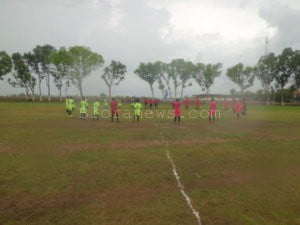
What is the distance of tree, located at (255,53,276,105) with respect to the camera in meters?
74.2

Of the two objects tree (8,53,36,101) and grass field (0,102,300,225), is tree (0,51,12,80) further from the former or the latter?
grass field (0,102,300,225)

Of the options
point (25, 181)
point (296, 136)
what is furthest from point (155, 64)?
point (25, 181)

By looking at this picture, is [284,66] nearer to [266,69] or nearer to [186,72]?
[266,69]

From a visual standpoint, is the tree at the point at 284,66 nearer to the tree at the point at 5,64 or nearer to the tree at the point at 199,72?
the tree at the point at 199,72

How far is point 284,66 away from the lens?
73.2 metres

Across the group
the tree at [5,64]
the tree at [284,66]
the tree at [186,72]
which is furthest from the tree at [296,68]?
the tree at [5,64]

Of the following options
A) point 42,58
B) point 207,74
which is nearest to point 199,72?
point 207,74

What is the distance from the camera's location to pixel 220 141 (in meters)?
13.7

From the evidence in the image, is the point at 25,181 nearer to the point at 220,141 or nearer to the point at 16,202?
the point at 16,202

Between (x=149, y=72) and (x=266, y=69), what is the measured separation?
33.1 metres

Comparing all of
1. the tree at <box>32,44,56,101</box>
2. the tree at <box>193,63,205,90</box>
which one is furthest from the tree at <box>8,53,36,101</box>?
the tree at <box>193,63,205,90</box>

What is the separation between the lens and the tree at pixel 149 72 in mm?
89375

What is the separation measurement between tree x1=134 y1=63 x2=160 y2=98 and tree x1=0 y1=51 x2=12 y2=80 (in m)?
37.2

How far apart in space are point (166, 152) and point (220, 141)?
3.75 meters
